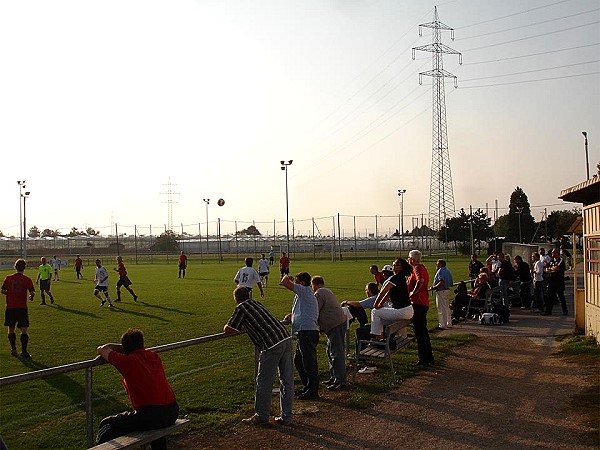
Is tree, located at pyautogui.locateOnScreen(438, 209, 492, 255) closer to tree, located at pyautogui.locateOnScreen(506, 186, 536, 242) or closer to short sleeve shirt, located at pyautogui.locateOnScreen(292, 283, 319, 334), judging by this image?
tree, located at pyautogui.locateOnScreen(506, 186, 536, 242)

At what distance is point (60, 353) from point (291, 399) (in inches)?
296

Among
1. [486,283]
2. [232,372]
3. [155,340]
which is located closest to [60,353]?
[155,340]

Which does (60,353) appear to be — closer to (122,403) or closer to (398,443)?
(122,403)

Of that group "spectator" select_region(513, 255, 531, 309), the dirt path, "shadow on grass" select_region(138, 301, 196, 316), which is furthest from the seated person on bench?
"shadow on grass" select_region(138, 301, 196, 316)

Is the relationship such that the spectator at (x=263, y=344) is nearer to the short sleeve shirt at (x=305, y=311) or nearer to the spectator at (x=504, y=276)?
the short sleeve shirt at (x=305, y=311)

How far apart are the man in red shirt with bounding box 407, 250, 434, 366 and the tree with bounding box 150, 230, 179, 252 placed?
305ft

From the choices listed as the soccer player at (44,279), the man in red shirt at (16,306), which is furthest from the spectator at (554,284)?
the soccer player at (44,279)

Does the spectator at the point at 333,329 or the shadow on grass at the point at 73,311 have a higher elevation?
the spectator at the point at 333,329

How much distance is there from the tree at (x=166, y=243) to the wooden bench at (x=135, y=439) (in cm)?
9768

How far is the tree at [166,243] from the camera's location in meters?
104

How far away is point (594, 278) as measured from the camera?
41.3 feet

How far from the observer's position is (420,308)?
10992 millimetres

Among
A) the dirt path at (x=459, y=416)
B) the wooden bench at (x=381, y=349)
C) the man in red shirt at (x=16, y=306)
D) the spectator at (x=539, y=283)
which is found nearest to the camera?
the dirt path at (x=459, y=416)

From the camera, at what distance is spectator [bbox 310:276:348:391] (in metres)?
9.09
